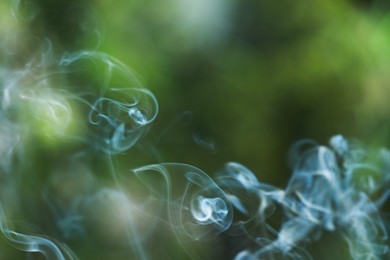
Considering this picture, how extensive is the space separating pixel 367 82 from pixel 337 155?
0.46 feet

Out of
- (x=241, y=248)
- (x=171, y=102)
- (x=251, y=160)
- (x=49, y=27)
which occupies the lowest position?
(x=241, y=248)

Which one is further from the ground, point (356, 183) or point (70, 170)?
point (70, 170)

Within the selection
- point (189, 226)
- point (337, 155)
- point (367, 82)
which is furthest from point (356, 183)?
point (189, 226)

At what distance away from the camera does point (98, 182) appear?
2.33ft

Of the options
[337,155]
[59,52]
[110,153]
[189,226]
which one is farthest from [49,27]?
[337,155]

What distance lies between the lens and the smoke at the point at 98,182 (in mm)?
692

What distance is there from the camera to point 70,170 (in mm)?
713

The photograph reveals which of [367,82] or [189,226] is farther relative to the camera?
[367,82]

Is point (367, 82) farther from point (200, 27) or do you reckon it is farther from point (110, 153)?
point (110, 153)

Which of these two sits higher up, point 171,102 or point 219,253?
point 171,102

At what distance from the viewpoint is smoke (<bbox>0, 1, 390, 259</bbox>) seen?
0.69m

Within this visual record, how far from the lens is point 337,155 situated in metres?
0.77

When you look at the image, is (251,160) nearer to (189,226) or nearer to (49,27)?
(189,226)

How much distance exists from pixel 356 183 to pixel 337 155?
0.18 feet
